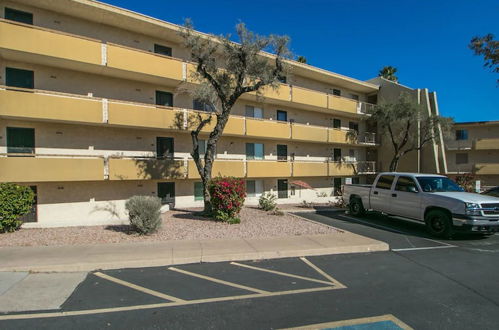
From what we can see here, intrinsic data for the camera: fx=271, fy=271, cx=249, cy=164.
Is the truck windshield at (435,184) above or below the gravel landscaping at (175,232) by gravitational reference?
above

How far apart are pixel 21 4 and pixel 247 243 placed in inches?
599

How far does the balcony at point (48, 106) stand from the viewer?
11.4 m

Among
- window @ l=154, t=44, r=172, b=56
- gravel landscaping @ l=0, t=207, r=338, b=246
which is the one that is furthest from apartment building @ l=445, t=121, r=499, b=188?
window @ l=154, t=44, r=172, b=56

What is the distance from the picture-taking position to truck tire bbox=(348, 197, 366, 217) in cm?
1310

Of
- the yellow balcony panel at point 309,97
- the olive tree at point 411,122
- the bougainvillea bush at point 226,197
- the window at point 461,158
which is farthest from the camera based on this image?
the window at point 461,158

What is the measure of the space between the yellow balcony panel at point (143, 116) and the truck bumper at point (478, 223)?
1313 centimetres

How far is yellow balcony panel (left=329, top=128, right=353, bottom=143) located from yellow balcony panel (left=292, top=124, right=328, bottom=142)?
646 mm

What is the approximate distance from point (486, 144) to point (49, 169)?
35.2 m

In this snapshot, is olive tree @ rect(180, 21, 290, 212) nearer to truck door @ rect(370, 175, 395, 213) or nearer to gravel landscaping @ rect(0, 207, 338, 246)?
gravel landscaping @ rect(0, 207, 338, 246)

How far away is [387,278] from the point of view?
18.4 feet

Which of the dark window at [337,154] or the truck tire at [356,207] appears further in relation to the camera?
the dark window at [337,154]

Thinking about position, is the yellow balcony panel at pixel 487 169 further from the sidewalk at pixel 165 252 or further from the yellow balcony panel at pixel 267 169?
the sidewalk at pixel 165 252

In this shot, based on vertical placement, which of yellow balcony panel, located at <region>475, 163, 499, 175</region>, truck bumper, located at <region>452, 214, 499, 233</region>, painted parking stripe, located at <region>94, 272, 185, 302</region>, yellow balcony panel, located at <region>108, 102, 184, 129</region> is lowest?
painted parking stripe, located at <region>94, 272, 185, 302</region>

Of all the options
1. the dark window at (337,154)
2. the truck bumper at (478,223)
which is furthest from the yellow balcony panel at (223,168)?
the truck bumper at (478,223)
